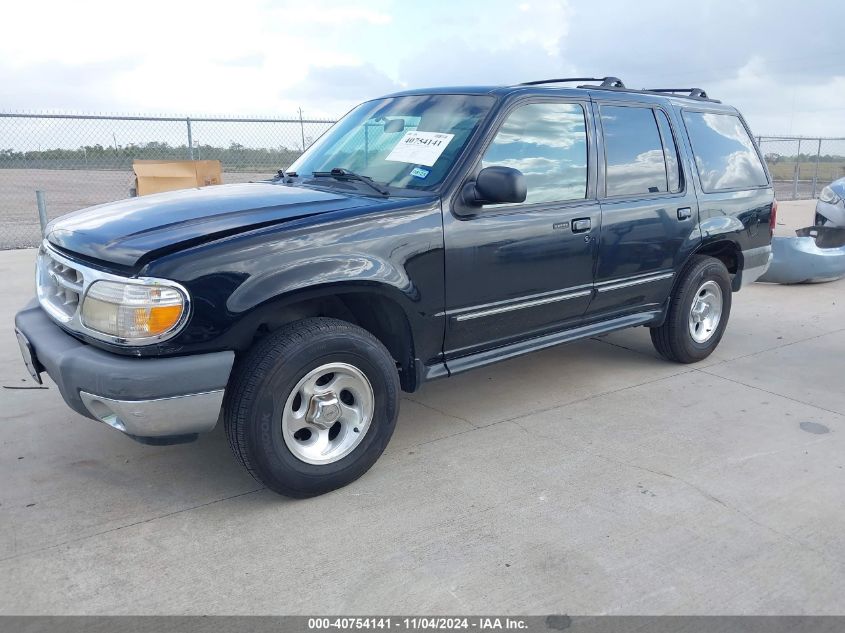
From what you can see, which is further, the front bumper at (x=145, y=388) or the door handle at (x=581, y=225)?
the door handle at (x=581, y=225)

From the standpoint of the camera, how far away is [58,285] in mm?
3287

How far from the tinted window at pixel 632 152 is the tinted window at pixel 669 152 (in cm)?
5

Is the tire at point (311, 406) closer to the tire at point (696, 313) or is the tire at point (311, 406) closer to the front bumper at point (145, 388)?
the front bumper at point (145, 388)

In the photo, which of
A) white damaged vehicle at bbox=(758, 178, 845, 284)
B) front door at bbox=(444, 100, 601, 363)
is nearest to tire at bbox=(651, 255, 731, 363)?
front door at bbox=(444, 100, 601, 363)

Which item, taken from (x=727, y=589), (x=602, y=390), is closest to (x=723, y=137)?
(x=602, y=390)

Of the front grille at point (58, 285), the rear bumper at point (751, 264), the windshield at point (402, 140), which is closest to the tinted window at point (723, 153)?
the rear bumper at point (751, 264)

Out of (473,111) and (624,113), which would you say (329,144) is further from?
(624,113)

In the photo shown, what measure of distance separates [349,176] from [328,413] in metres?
1.42

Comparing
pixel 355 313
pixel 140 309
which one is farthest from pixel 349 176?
pixel 140 309

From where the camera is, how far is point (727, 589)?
2611 mm

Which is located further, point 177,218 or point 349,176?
point 349,176

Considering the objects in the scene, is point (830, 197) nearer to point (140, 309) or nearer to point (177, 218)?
point (177, 218)

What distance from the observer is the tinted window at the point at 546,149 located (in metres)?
3.85

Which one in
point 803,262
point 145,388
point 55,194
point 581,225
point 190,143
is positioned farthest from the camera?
point 55,194
